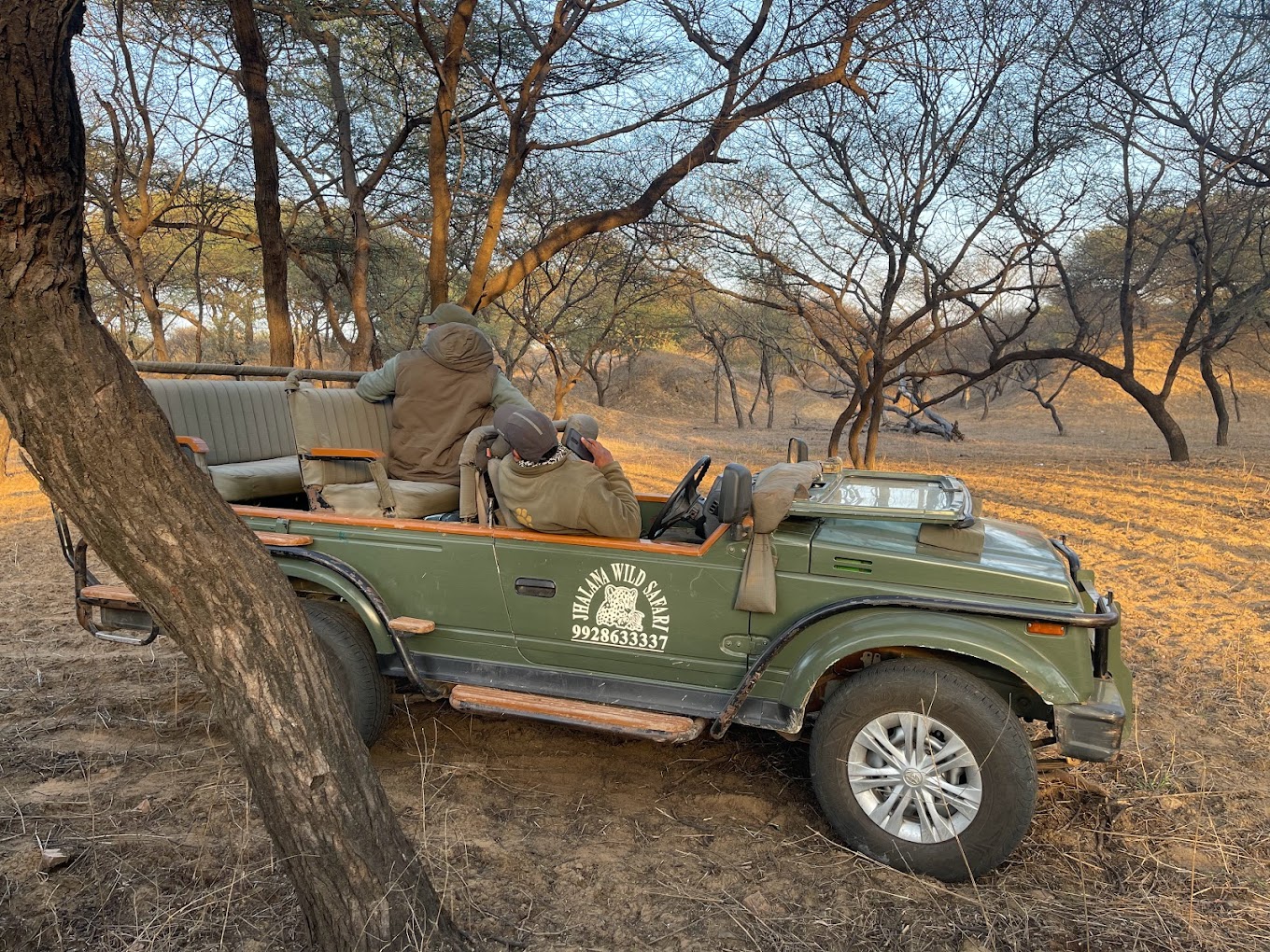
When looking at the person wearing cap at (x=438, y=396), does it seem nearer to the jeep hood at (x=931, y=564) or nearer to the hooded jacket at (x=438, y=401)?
the hooded jacket at (x=438, y=401)

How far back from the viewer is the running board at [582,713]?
3.04 metres

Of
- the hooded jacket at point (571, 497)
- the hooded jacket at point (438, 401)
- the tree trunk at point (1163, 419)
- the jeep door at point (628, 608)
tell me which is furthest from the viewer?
the tree trunk at point (1163, 419)

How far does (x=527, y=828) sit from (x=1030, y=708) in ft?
6.05

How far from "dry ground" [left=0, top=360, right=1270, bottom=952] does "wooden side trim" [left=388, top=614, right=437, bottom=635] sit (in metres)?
0.60

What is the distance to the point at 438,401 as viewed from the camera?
500 cm

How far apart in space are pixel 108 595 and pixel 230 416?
1.57 m

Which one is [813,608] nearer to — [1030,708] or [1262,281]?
[1030,708]

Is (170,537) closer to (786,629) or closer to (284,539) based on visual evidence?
(284,539)

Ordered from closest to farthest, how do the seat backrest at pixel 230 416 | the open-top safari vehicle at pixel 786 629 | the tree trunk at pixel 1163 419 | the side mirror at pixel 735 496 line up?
the open-top safari vehicle at pixel 786 629
the side mirror at pixel 735 496
the seat backrest at pixel 230 416
the tree trunk at pixel 1163 419

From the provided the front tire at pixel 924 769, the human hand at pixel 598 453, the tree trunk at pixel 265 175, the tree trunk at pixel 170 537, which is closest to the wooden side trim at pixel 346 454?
the human hand at pixel 598 453

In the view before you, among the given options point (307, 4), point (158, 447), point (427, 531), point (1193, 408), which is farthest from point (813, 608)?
point (1193, 408)

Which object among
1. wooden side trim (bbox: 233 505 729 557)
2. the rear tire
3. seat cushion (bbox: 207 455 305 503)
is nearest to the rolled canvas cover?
wooden side trim (bbox: 233 505 729 557)

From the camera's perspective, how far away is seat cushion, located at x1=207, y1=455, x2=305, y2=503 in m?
4.35

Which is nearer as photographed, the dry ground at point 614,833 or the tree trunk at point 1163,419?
the dry ground at point 614,833
